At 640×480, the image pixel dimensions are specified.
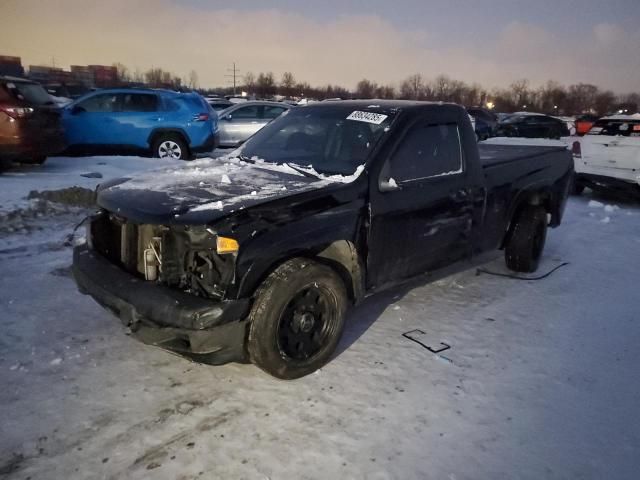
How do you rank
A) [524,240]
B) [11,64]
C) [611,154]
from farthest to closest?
1. [11,64]
2. [611,154]
3. [524,240]

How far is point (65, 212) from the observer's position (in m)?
6.20

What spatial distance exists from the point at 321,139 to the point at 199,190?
125cm

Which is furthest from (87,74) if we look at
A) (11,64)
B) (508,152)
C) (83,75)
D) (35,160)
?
(508,152)

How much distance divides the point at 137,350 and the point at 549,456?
263 cm

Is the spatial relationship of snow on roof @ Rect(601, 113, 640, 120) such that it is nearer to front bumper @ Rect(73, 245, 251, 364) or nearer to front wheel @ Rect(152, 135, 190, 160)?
front wheel @ Rect(152, 135, 190, 160)

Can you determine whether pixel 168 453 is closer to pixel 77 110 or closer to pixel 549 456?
pixel 549 456

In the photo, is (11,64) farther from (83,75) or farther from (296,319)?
(296,319)

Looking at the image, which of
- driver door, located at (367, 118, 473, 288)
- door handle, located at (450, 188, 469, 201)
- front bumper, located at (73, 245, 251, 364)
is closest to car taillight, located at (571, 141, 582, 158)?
driver door, located at (367, 118, 473, 288)

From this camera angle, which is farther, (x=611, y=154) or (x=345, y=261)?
(x=611, y=154)

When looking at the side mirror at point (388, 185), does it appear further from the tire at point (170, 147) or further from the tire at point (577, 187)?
the tire at point (170, 147)

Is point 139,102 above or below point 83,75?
below

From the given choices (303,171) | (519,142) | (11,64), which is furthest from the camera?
(11,64)

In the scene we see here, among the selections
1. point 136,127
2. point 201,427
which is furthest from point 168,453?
point 136,127

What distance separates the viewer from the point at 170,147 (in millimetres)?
10664
